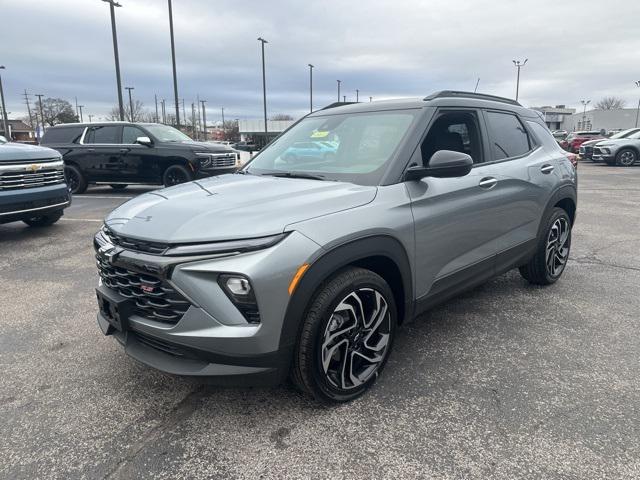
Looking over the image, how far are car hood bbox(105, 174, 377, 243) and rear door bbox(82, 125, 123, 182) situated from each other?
938 centimetres

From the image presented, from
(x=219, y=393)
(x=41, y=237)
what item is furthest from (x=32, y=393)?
(x=41, y=237)

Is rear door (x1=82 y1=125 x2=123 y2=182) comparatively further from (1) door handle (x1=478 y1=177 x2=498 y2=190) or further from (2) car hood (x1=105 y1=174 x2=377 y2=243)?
(1) door handle (x1=478 y1=177 x2=498 y2=190)

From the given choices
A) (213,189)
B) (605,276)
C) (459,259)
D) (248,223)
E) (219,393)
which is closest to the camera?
(248,223)

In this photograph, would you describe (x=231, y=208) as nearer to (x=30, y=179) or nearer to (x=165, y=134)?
(x=30, y=179)

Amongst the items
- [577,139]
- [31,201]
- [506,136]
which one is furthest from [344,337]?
[577,139]

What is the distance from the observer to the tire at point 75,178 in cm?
A: 1172

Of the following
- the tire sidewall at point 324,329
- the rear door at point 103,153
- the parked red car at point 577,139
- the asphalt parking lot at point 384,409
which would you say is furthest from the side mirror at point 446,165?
the parked red car at point 577,139

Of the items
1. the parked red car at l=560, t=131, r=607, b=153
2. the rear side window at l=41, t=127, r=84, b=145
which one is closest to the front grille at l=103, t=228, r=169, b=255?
the rear side window at l=41, t=127, r=84, b=145

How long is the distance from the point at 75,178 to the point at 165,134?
257 cm

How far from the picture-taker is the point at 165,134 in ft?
38.1

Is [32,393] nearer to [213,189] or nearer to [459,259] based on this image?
[213,189]

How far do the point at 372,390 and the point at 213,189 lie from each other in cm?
157

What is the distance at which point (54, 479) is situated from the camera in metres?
2.10

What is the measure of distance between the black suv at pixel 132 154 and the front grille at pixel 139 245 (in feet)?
28.5
